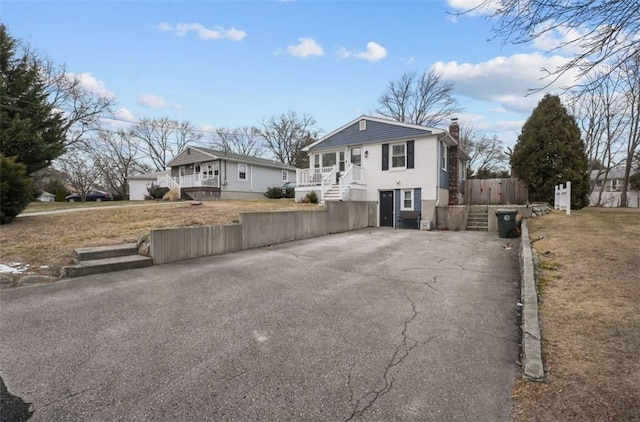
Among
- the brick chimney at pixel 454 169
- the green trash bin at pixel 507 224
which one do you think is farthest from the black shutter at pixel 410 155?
the green trash bin at pixel 507 224

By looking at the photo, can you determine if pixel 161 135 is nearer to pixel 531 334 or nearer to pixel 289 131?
pixel 289 131

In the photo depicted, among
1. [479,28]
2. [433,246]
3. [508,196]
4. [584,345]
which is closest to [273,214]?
[433,246]

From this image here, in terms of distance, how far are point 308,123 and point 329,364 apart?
42595 millimetres

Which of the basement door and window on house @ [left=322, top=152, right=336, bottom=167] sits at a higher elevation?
window on house @ [left=322, top=152, right=336, bottom=167]

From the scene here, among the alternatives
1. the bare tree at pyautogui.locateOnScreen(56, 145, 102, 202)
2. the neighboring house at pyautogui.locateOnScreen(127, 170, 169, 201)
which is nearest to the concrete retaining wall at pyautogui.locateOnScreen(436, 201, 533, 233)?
the neighboring house at pyautogui.locateOnScreen(127, 170, 169, 201)

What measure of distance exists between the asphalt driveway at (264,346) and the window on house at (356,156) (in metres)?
12.9

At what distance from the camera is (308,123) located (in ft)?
144

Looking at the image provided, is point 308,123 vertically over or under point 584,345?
over

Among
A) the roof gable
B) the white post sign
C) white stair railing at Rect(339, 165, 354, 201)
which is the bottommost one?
the white post sign

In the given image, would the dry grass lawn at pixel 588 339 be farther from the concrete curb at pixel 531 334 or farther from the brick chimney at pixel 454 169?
the brick chimney at pixel 454 169

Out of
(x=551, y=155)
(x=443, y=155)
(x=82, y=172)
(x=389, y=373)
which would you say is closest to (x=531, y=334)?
(x=389, y=373)

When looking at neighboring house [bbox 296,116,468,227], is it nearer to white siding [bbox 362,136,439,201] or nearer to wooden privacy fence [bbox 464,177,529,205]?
white siding [bbox 362,136,439,201]

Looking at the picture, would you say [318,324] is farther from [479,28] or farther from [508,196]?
[508,196]

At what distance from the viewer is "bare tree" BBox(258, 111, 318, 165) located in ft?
143
